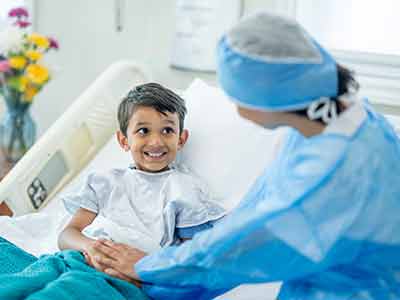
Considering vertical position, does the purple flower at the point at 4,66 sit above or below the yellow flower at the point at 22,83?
above

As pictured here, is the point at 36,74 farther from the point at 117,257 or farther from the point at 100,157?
the point at 117,257

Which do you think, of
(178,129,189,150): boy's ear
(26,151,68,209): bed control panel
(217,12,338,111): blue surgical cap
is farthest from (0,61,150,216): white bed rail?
(217,12,338,111): blue surgical cap

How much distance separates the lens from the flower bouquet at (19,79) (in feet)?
9.57

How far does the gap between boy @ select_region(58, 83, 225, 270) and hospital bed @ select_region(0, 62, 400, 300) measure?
0.58ft

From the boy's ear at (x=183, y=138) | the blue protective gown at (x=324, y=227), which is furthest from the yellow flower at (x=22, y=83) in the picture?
the blue protective gown at (x=324, y=227)

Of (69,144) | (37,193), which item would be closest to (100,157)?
(69,144)

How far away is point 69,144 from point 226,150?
578mm

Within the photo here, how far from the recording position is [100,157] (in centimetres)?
257

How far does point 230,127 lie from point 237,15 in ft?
2.15

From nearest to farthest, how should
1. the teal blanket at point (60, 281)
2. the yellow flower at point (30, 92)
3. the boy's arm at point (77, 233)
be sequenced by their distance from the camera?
1. the teal blanket at point (60, 281)
2. the boy's arm at point (77, 233)
3. the yellow flower at point (30, 92)

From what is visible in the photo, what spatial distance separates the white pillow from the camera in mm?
2258

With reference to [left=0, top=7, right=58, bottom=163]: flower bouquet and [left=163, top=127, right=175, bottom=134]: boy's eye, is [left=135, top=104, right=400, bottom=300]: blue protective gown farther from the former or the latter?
[left=0, top=7, right=58, bottom=163]: flower bouquet

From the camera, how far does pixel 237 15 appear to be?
9.30 ft

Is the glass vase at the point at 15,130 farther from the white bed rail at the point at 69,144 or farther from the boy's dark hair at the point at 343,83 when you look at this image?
the boy's dark hair at the point at 343,83
